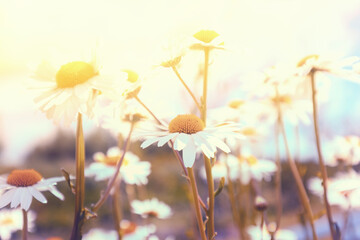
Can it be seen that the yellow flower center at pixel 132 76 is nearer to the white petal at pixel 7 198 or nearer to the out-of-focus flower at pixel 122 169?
the white petal at pixel 7 198

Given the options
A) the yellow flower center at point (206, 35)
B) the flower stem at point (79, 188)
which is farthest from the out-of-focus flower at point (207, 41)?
the flower stem at point (79, 188)

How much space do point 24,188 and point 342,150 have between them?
155 cm

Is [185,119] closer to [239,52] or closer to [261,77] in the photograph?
[239,52]

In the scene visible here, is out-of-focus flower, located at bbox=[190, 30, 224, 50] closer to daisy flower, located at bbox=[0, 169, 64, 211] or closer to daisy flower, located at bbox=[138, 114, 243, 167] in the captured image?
daisy flower, located at bbox=[138, 114, 243, 167]

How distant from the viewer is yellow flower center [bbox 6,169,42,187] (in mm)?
850

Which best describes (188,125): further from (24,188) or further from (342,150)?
(342,150)

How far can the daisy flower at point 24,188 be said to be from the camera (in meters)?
0.77

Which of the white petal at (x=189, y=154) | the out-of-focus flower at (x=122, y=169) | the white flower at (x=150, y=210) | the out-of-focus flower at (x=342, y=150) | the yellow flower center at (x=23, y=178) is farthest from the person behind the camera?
the out-of-focus flower at (x=342, y=150)

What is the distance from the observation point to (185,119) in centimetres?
77

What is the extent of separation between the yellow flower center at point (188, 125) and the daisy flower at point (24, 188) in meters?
0.26

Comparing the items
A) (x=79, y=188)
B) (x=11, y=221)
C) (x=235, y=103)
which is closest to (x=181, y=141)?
(x=79, y=188)

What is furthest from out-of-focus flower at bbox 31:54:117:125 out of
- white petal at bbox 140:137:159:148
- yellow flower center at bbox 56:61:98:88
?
white petal at bbox 140:137:159:148

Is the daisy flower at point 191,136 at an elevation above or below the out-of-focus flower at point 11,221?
above

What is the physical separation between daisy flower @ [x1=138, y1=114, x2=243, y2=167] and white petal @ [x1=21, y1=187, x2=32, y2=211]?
0.26 m
